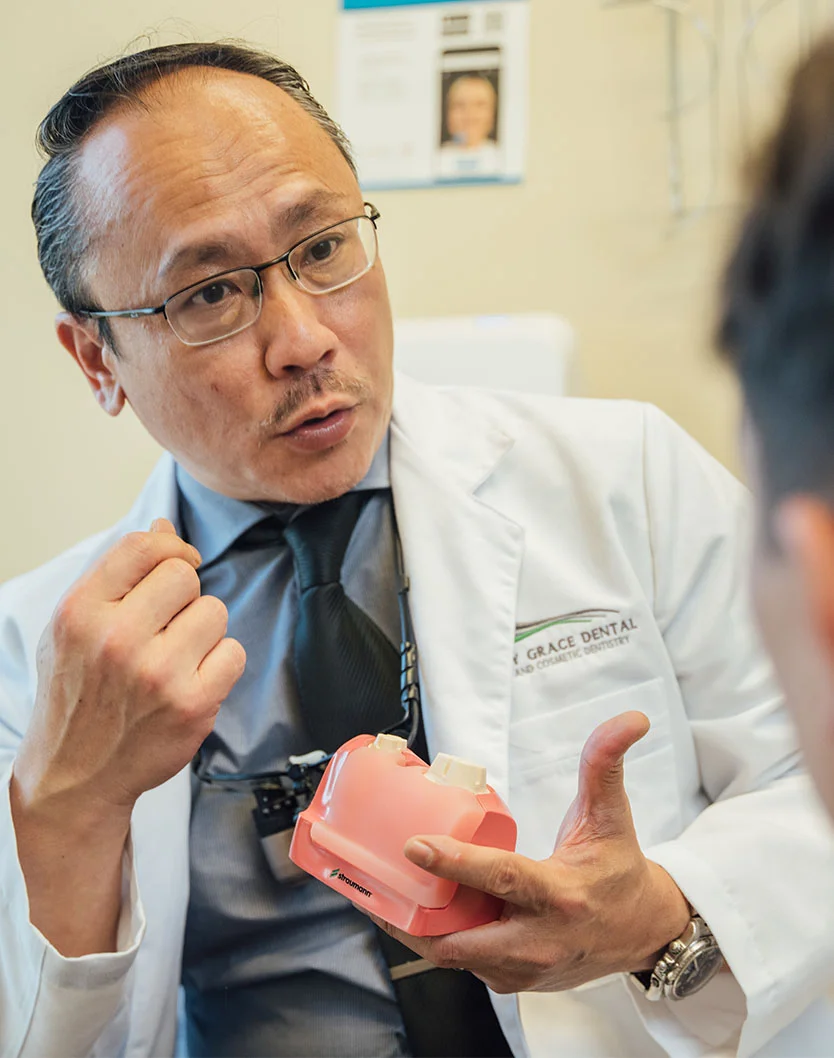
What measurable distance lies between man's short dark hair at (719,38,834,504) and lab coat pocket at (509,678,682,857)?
65 cm

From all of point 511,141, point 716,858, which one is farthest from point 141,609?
point 511,141

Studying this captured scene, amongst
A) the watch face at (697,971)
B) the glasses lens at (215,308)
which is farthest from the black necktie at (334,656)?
the watch face at (697,971)

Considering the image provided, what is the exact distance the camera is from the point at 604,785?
0.75m

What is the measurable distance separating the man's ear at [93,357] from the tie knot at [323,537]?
264mm

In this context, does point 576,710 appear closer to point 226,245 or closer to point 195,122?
point 226,245

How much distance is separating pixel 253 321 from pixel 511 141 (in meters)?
0.87

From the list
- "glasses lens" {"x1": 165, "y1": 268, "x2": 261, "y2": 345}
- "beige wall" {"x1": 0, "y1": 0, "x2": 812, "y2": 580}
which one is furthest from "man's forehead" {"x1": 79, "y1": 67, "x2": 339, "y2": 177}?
"beige wall" {"x1": 0, "y1": 0, "x2": 812, "y2": 580}

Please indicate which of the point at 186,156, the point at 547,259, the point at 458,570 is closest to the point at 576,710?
the point at 458,570

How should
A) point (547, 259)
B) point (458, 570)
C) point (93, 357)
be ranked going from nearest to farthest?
point (458, 570) → point (93, 357) → point (547, 259)

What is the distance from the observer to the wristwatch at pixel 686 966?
895 mm

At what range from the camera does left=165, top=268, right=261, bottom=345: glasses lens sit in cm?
103

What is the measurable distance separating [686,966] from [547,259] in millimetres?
1188

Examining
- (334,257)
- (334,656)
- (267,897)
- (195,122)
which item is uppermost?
(195,122)

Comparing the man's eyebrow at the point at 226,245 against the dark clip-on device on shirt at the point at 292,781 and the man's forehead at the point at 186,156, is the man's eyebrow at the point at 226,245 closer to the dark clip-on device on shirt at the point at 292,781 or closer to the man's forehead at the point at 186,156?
the man's forehead at the point at 186,156
